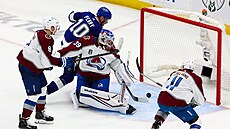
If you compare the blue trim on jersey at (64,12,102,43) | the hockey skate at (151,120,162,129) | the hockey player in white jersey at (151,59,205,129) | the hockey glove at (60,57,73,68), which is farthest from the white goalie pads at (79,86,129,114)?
the hockey player in white jersey at (151,59,205,129)

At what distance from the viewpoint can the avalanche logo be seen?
21.5 feet

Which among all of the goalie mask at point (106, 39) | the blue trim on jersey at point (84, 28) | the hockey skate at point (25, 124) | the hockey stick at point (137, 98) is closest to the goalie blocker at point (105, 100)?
the hockey stick at point (137, 98)

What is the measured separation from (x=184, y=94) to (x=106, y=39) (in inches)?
42.2

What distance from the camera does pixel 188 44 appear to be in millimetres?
7238

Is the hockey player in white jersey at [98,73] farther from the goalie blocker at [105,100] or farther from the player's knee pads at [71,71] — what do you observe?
the player's knee pads at [71,71]

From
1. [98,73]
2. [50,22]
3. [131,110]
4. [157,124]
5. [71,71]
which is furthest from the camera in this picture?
[71,71]

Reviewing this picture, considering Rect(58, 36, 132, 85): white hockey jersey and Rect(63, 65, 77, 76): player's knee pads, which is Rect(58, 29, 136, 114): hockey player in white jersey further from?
Rect(63, 65, 77, 76): player's knee pads

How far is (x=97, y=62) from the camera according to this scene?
6.58m

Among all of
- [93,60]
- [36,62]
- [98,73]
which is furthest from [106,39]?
[36,62]

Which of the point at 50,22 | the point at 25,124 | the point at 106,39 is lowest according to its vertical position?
the point at 25,124

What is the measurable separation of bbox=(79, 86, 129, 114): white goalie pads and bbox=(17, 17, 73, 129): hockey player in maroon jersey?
54 cm

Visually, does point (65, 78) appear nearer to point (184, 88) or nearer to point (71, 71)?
point (71, 71)

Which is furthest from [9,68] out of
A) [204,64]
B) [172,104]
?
[172,104]

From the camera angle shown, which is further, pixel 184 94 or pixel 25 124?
pixel 25 124
